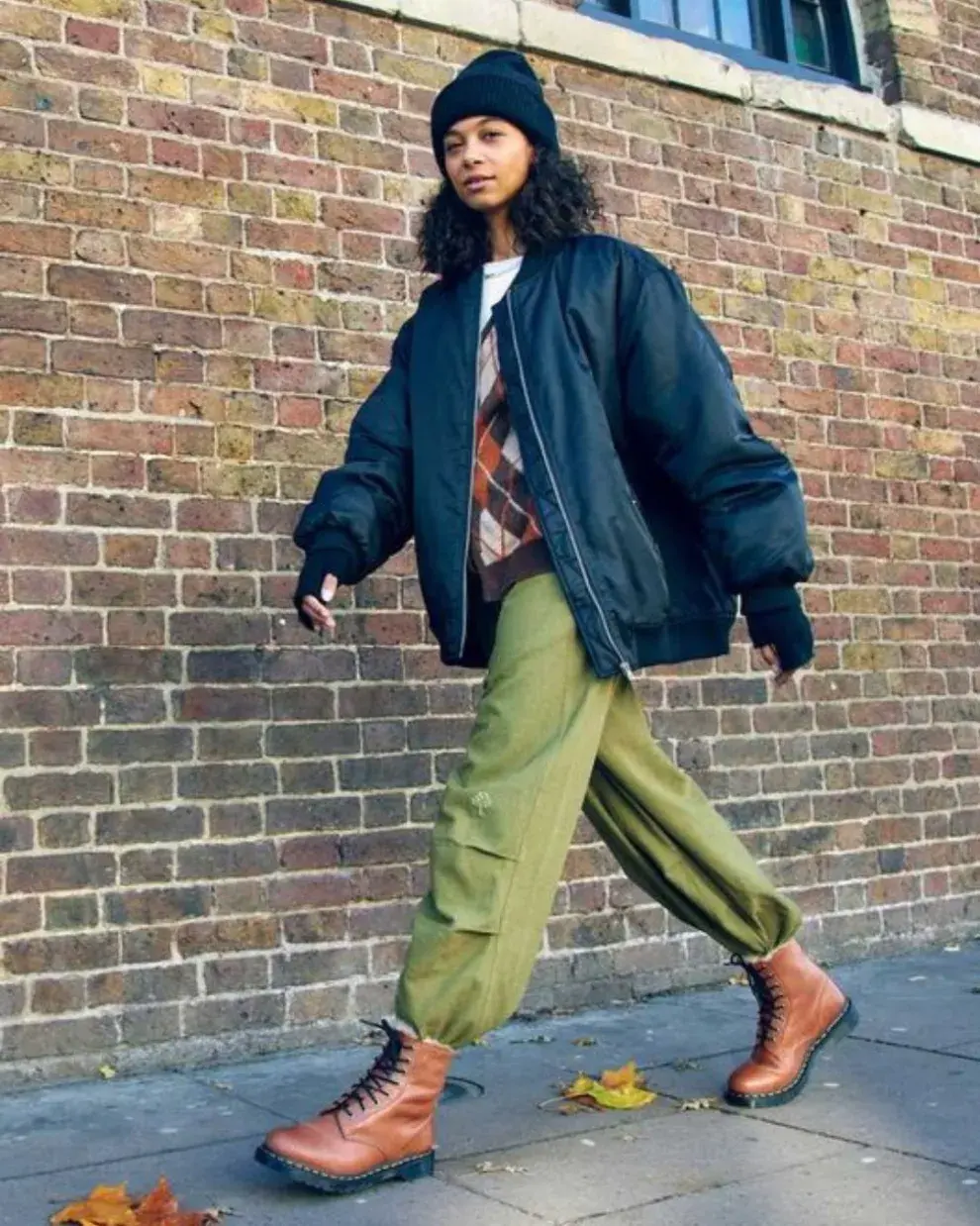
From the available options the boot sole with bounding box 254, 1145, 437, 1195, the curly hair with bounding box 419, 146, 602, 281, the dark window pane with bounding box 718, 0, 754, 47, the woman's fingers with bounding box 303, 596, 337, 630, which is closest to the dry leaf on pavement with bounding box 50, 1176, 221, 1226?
the boot sole with bounding box 254, 1145, 437, 1195

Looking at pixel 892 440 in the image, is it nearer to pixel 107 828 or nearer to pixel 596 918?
pixel 596 918

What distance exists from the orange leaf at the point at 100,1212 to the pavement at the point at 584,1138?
0.12 m

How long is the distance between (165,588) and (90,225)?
1.02 meters

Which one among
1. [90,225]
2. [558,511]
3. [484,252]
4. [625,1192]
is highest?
[90,225]

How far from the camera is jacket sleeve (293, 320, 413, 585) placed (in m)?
3.39

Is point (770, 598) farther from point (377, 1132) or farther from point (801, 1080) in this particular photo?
point (377, 1132)

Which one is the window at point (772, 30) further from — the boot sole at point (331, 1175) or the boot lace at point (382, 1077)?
the boot sole at point (331, 1175)

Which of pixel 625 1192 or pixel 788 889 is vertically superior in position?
pixel 788 889

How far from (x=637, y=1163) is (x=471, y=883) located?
65 centimetres

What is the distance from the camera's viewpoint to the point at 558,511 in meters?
3.26

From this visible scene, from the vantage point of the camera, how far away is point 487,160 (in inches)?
137

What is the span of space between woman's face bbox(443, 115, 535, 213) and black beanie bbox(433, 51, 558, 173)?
0.02 m

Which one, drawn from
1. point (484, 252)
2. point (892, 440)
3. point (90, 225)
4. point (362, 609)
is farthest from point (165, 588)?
point (892, 440)

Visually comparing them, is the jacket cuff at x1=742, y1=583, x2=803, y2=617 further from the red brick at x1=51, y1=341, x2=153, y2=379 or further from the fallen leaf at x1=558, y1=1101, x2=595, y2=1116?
the red brick at x1=51, y1=341, x2=153, y2=379
